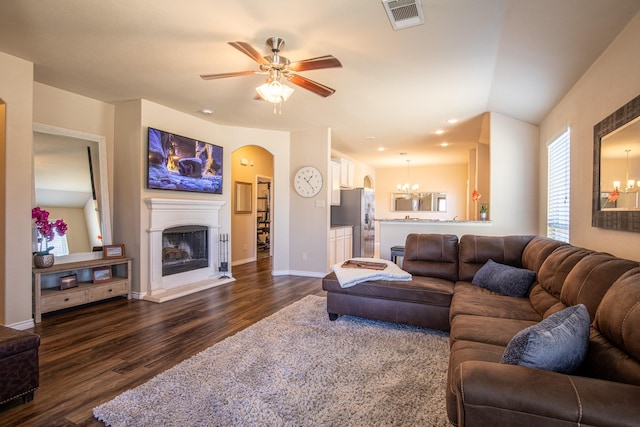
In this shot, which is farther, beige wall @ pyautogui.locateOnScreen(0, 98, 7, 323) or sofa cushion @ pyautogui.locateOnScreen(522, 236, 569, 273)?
beige wall @ pyautogui.locateOnScreen(0, 98, 7, 323)

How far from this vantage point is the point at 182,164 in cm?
449

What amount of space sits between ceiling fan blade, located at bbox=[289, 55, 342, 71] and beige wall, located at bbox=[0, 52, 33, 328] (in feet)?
8.59

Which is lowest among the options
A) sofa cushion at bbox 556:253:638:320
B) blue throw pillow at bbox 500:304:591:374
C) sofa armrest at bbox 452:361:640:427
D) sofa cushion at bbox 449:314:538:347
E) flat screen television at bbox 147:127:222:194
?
sofa cushion at bbox 449:314:538:347

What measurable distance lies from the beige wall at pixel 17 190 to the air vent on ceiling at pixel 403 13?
3352mm

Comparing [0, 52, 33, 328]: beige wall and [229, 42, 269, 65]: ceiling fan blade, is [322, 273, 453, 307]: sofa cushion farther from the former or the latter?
[0, 52, 33, 328]: beige wall

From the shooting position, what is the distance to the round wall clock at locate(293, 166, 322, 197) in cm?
549

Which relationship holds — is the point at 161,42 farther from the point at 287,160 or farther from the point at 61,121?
the point at 287,160

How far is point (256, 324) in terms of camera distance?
3180mm

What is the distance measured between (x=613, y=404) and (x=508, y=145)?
4.10 m

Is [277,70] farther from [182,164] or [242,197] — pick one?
[242,197]

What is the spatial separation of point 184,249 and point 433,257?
11.3 ft

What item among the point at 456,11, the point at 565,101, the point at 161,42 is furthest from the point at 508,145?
the point at 161,42

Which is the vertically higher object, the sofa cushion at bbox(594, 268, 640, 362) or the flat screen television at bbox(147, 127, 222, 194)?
the flat screen television at bbox(147, 127, 222, 194)

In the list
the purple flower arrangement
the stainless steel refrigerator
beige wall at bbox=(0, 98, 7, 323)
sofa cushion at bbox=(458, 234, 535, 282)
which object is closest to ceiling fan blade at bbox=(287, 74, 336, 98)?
sofa cushion at bbox=(458, 234, 535, 282)
